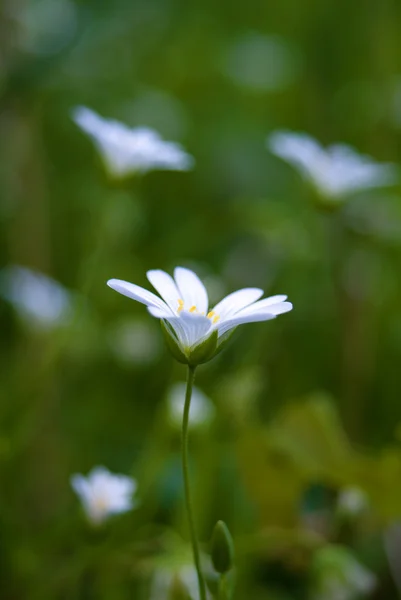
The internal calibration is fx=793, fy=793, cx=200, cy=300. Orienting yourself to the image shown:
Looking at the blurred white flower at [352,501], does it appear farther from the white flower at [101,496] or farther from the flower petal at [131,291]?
the flower petal at [131,291]

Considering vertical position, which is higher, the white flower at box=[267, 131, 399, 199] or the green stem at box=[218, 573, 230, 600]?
the white flower at box=[267, 131, 399, 199]

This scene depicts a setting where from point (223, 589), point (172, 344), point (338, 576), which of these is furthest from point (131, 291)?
point (338, 576)

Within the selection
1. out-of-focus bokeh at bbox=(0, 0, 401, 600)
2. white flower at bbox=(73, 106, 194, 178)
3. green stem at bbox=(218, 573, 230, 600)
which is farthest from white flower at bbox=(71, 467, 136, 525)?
white flower at bbox=(73, 106, 194, 178)

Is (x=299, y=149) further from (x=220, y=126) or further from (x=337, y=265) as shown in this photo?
(x=220, y=126)

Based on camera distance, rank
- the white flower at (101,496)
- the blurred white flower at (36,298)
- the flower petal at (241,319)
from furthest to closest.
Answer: the blurred white flower at (36,298), the white flower at (101,496), the flower petal at (241,319)

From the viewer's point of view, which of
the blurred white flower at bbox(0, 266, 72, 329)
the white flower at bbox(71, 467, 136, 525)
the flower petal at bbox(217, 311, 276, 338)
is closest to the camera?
the flower petal at bbox(217, 311, 276, 338)

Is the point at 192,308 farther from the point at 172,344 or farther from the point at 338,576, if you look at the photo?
the point at 338,576

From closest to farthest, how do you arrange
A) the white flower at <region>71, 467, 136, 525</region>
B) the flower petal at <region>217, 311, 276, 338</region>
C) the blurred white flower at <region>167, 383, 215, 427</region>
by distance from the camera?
the flower petal at <region>217, 311, 276, 338</region>, the white flower at <region>71, 467, 136, 525</region>, the blurred white flower at <region>167, 383, 215, 427</region>

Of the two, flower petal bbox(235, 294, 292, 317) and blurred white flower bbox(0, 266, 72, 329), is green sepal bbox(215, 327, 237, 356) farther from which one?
blurred white flower bbox(0, 266, 72, 329)

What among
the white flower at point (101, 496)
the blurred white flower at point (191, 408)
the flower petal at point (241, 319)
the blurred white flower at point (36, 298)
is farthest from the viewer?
the blurred white flower at point (36, 298)

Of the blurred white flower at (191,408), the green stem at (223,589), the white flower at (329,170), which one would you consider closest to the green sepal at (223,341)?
the green stem at (223,589)
